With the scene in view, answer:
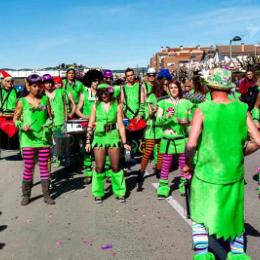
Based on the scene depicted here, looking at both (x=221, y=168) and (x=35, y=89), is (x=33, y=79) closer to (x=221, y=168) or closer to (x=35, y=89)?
(x=35, y=89)

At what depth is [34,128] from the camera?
21.0ft

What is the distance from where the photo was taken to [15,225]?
5688 mm

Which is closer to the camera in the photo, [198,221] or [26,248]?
[198,221]

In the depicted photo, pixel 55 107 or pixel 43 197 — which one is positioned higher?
pixel 55 107

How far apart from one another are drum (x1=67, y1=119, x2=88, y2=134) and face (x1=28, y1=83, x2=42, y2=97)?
5.41 feet

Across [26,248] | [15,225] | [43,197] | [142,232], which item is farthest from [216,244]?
[43,197]

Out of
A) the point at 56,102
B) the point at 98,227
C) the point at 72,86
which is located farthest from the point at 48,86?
the point at 98,227

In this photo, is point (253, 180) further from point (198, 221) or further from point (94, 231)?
point (198, 221)

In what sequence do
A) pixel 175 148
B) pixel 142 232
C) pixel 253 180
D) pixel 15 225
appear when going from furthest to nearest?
pixel 253 180 → pixel 175 148 → pixel 15 225 → pixel 142 232

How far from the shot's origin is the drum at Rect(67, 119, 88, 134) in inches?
316

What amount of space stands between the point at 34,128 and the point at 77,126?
174cm

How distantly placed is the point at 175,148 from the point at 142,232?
1.81 m

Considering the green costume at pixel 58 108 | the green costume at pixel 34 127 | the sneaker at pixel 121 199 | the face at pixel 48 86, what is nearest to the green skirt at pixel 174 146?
the sneaker at pixel 121 199

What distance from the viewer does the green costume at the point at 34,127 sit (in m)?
6.42
